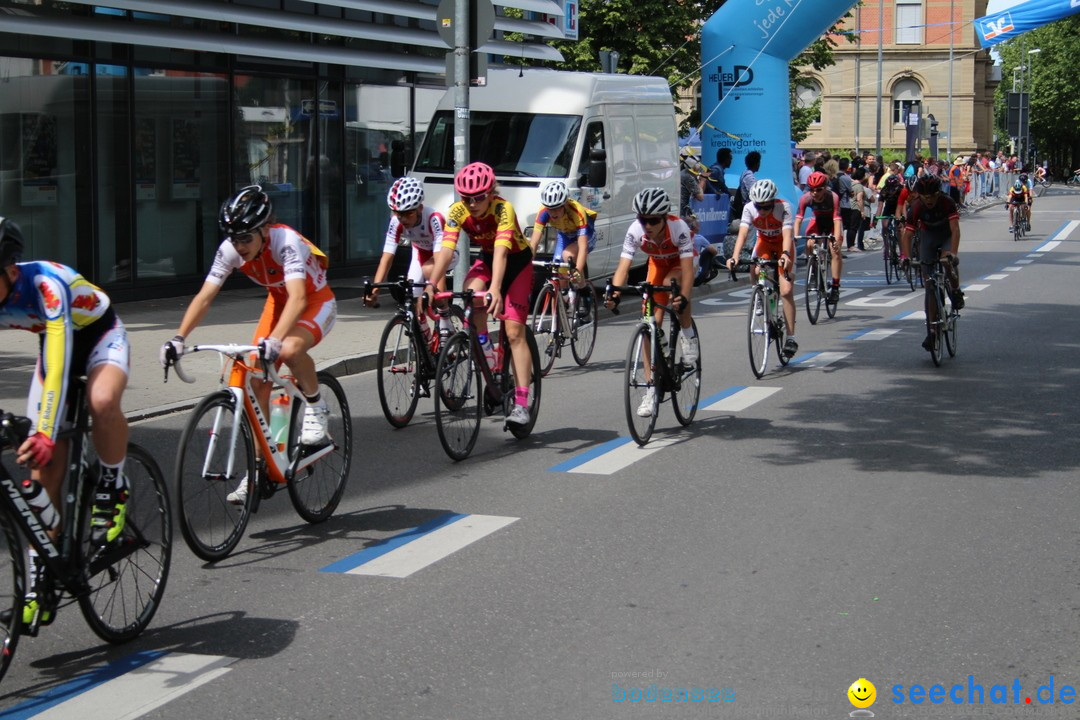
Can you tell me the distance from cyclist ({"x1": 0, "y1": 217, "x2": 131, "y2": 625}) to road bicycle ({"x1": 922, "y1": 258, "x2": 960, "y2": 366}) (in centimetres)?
935

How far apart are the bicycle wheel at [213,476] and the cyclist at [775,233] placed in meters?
7.32

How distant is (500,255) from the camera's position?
9.02 meters

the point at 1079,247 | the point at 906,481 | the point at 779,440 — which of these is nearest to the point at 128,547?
the point at 906,481

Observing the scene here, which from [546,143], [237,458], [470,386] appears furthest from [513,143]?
[237,458]

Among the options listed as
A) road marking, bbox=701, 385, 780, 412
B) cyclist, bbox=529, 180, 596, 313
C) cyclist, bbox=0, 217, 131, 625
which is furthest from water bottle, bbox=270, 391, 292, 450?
cyclist, bbox=529, 180, 596, 313

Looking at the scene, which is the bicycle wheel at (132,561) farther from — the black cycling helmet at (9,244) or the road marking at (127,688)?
the black cycling helmet at (9,244)

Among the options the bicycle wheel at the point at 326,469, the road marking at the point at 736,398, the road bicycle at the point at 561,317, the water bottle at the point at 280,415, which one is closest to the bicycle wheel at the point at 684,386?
the road marking at the point at 736,398

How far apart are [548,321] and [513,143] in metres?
5.65

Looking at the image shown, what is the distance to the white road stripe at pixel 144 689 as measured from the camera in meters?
4.54

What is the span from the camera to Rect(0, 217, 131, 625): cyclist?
4.65 meters

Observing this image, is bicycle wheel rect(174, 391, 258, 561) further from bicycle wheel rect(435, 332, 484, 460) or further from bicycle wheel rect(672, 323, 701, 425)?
bicycle wheel rect(672, 323, 701, 425)

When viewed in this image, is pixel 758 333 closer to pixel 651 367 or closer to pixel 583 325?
pixel 583 325

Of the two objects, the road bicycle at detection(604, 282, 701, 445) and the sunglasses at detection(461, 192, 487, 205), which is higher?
the sunglasses at detection(461, 192, 487, 205)

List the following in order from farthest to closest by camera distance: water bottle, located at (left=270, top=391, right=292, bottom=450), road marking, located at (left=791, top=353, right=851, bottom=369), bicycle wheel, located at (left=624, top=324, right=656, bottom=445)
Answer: road marking, located at (left=791, top=353, right=851, bottom=369)
bicycle wheel, located at (left=624, top=324, right=656, bottom=445)
water bottle, located at (left=270, top=391, right=292, bottom=450)
